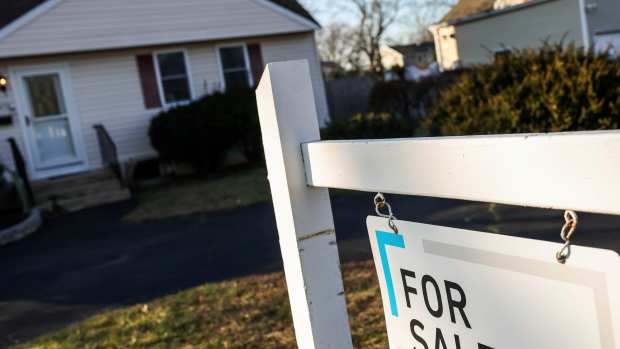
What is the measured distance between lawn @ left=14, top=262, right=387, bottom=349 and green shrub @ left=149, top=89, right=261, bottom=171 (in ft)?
29.9

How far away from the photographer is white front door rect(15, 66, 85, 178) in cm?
1420

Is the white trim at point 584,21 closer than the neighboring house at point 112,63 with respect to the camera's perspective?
Yes

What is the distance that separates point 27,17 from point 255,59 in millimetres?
5724

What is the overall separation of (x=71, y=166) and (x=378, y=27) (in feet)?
103

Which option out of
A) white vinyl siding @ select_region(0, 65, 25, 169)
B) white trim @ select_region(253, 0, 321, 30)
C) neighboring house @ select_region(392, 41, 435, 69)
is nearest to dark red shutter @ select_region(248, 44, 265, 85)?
white trim @ select_region(253, 0, 321, 30)

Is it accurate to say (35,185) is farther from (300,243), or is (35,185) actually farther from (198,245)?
(300,243)

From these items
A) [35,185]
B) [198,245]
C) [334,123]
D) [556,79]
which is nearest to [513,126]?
[556,79]

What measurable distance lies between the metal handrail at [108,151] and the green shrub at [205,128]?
1130 mm

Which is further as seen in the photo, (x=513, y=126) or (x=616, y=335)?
(x=513, y=126)

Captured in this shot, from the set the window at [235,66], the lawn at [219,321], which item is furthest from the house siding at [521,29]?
the lawn at [219,321]

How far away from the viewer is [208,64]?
1644cm

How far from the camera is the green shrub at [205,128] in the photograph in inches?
567

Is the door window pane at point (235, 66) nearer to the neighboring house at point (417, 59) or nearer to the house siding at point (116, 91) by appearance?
the house siding at point (116, 91)

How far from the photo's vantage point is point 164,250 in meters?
8.11
